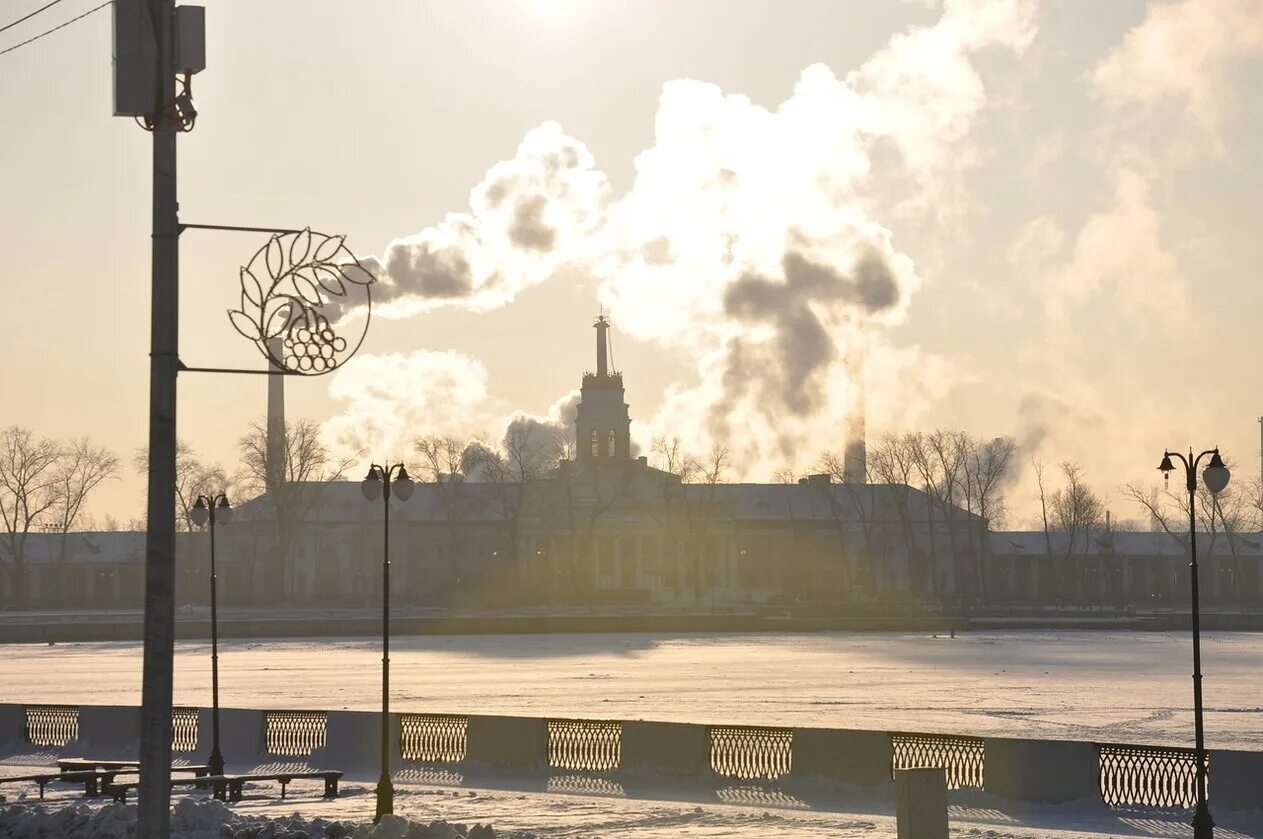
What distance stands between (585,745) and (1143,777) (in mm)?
9210

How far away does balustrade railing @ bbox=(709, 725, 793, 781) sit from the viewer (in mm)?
26844

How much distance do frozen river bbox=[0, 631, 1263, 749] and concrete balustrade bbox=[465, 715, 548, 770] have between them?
793 cm

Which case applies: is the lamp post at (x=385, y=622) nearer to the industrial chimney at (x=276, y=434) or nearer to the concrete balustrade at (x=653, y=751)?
the concrete balustrade at (x=653, y=751)

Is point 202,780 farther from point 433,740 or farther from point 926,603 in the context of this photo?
point 926,603

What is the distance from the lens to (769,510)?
5157 inches

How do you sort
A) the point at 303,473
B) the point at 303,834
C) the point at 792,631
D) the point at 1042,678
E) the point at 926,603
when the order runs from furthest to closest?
the point at 303,473
the point at 926,603
the point at 792,631
the point at 1042,678
the point at 303,834

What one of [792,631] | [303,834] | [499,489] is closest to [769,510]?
[499,489]

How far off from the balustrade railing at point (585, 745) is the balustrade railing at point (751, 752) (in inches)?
68.2

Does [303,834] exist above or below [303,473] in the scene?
below

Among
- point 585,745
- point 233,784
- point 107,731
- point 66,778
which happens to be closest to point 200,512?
point 107,731

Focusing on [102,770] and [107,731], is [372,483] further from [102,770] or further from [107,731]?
[107,731]

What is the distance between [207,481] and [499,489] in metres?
23.8

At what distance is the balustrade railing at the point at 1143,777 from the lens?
78.0ft

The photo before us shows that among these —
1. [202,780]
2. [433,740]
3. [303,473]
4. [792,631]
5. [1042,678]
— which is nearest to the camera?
[202,780]
